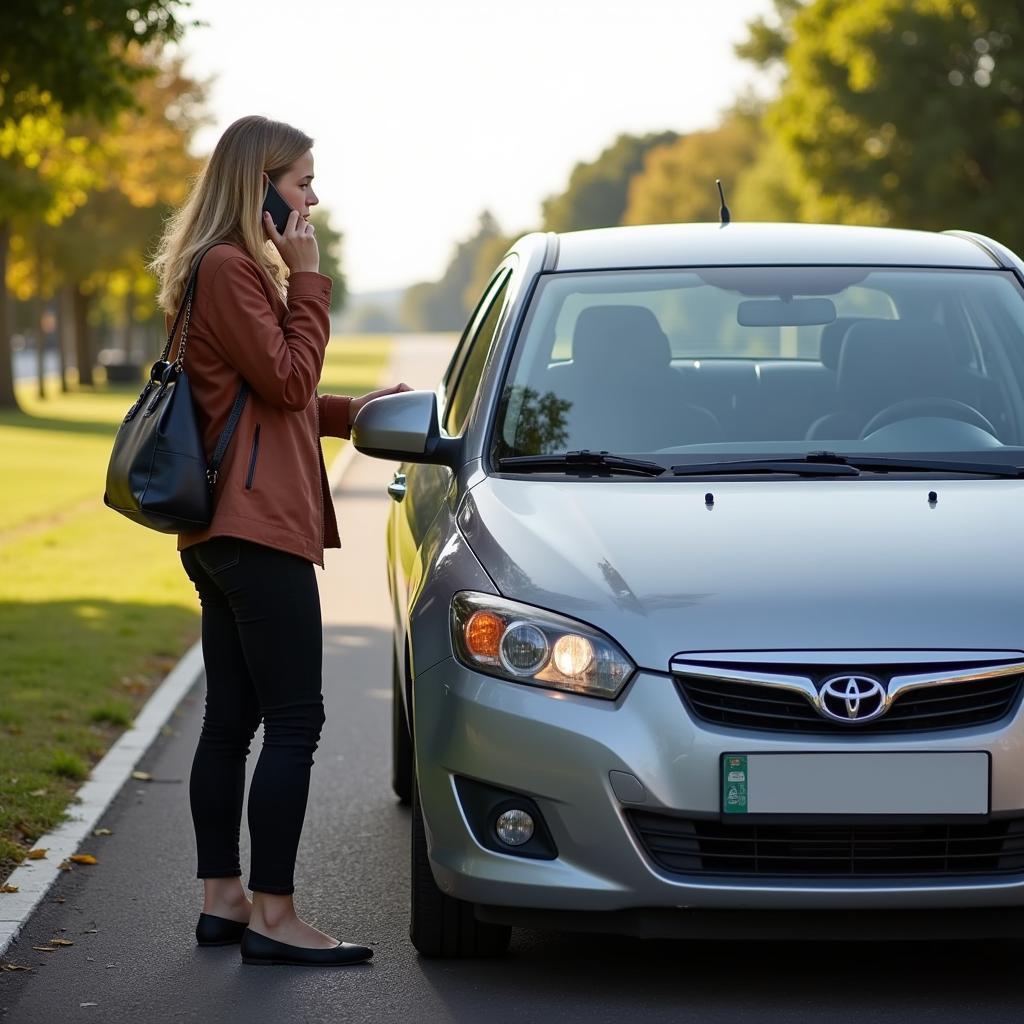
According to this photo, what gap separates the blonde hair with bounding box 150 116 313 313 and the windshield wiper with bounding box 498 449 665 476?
749 millimetres

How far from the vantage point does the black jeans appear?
14.8 ft

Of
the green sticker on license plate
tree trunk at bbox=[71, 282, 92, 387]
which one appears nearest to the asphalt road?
the green sticker on license plate

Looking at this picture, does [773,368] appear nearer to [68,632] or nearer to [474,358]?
[474,358]

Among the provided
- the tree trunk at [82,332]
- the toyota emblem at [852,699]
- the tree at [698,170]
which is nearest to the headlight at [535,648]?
the toyota emblem at [852,699]

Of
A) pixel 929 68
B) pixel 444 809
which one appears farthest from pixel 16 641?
pixel 929 68

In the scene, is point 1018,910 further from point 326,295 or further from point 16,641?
point 16,641

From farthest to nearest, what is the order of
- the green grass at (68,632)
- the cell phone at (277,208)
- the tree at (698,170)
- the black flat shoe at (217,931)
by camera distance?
the tree at (698,170)
the green grass at (68,632)
the black flat shoe at (217,931)
the cell phone at (277,208)

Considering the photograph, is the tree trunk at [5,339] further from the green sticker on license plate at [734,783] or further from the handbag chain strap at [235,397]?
the green sticker on license plate at [734,783]

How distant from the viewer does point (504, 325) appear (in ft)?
17.5

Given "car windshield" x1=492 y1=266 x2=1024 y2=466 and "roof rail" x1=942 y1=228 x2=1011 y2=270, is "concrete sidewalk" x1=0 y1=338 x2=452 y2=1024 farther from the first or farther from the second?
"roof rail" x1=942 y1=228 x2=1011 y2=270

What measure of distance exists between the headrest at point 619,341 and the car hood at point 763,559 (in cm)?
60

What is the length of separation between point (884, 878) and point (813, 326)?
1.98 meters

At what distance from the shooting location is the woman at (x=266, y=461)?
14.6 feet

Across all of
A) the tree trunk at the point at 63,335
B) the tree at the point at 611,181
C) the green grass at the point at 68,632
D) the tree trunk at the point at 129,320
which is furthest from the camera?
the tree at the point at 611,181
